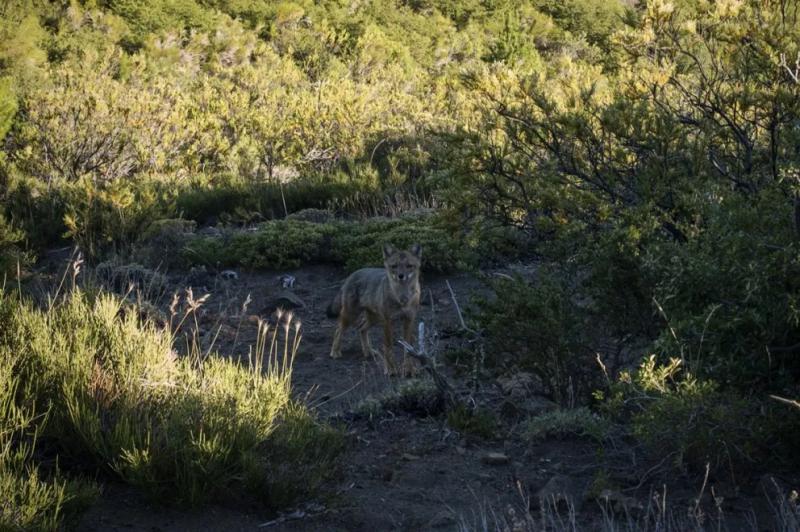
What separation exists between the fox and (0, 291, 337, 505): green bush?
289 cm

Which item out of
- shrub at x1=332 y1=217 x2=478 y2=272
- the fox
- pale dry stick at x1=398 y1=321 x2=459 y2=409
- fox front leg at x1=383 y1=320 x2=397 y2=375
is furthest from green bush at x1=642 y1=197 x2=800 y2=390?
shrub at x1=332 y1=217 x2=478 y2=272

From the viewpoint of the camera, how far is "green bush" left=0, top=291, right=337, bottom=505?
15.6ft

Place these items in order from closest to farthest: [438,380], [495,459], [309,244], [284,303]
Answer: [495,459] → [438,380] → [284,303] → [309,244]

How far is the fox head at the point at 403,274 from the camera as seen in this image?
343 inches

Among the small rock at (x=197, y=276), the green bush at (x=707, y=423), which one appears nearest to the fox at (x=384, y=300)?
the small rock at (x=197, y=276)

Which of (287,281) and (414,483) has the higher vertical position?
(414,483)

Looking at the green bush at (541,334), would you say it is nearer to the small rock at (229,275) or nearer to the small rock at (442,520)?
the small rock at (442,520)

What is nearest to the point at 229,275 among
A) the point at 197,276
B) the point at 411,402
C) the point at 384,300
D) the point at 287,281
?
the point at 197,276

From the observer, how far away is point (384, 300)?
8.81 meters

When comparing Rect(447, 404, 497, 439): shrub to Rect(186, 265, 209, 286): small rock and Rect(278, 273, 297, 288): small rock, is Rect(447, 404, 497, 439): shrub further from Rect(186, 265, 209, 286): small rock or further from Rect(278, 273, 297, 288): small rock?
Rect(186, 265, 209, 286): small rock

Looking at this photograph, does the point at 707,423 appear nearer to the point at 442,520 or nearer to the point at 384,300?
the point at 442,520

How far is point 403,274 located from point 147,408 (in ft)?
12.7

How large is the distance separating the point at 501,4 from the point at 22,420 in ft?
137

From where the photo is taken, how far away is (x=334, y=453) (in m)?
5.53
